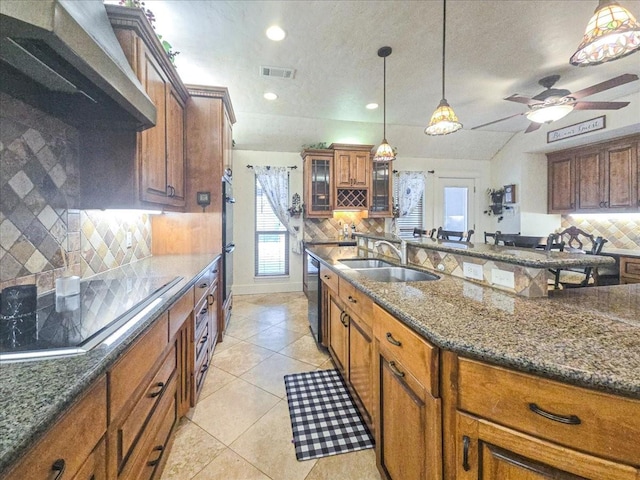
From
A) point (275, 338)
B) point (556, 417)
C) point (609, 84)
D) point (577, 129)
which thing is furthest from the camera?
point (577, 129)

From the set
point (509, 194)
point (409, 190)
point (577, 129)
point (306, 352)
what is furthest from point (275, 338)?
point (577, 129)

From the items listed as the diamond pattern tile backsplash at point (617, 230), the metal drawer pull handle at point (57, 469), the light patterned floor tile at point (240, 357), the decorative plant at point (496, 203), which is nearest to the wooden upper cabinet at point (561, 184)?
the diamond pattern tile backsplash at point (617, 230)

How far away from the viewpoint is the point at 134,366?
94 cm

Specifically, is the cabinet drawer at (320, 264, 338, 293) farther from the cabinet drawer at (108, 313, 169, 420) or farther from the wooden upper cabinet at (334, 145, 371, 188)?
the wooden upper cabinet at (334, 145, 371, 188)

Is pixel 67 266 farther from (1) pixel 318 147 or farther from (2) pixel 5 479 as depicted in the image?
(1) pixel 318 147

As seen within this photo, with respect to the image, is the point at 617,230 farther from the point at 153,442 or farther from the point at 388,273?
the point at 153,442

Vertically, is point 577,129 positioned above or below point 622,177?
above

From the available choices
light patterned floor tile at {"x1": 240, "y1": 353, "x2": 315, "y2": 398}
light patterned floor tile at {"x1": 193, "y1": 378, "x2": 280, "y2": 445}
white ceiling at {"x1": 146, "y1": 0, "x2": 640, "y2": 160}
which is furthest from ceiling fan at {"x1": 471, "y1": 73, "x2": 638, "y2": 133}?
light patterned floor tile at {"x1": 193, "y1": 378, "x2": 280, "y2": 445}

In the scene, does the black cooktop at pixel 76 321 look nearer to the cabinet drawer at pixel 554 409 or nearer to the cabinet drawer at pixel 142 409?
the cabinet drawer at pixel 142 409

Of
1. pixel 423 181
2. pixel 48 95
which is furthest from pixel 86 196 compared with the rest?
pixel 423 181

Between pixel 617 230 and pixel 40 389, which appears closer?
pixel 40 389

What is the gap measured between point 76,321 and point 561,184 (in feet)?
21.4

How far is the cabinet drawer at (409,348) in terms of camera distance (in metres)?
0.88

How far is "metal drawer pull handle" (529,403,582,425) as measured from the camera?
26.2 inches
